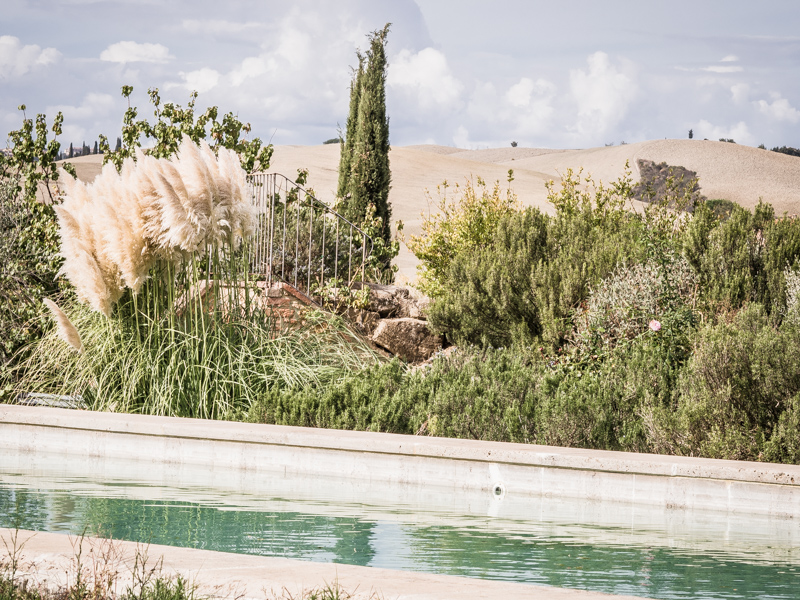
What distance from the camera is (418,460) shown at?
569 centimetres

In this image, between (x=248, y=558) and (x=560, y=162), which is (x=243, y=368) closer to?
(x=248, y=558)

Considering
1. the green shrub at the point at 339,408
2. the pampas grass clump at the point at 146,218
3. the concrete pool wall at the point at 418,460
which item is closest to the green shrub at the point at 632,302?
the green shrub at the point at 339,408

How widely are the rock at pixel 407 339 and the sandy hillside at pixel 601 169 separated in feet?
131

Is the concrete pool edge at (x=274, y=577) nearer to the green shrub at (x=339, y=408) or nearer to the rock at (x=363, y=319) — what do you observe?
the green shrub at (x=339, y=408)

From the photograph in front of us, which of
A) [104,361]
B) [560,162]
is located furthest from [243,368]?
[560,162]

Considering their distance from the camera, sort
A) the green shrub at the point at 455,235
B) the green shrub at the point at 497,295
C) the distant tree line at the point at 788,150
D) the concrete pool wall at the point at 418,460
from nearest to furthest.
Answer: the concrete pool wall at the point at 418,460, the green shrub at the point at 497,295, the green shrub at the point at 455,235, the distant tree line at the point at 788,150

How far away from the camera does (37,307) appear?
936 cm

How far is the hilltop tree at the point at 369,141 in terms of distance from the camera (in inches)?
667

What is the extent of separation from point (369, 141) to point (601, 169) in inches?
2264

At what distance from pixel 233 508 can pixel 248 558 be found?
1.79 meters

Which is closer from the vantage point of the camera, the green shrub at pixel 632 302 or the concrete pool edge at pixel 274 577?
the concrete pool edge at pixel 274 577

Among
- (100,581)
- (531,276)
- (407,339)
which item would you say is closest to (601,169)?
(407,339)

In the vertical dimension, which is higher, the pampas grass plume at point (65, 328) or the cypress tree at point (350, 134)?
the cypress tree at point (350, 134)

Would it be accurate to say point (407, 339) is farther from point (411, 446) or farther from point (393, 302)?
point (411, 446)
